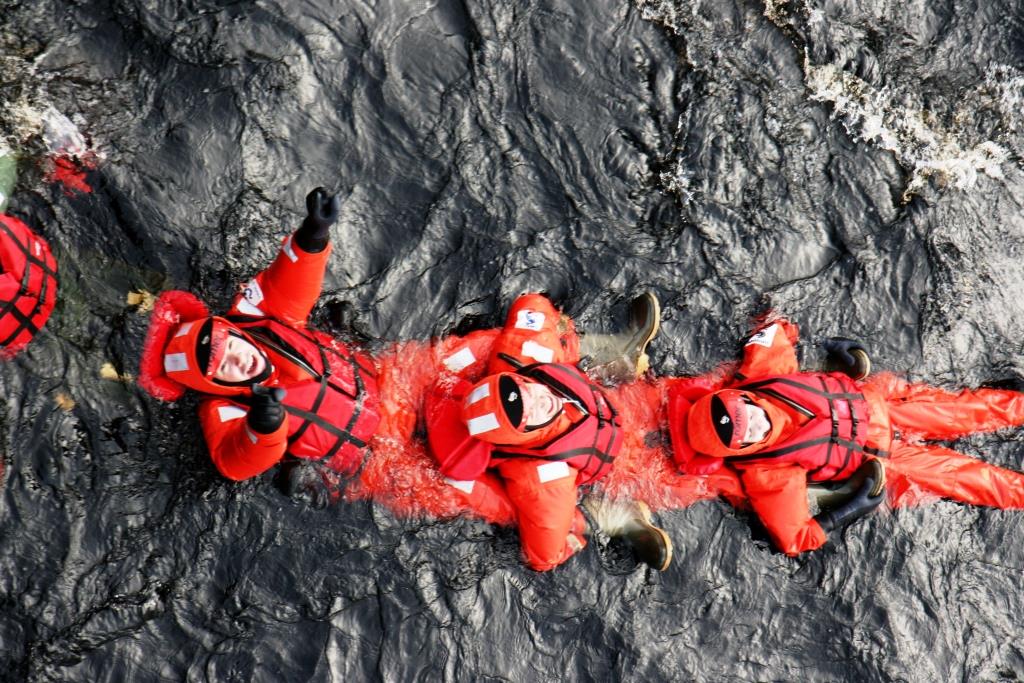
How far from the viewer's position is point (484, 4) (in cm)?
567

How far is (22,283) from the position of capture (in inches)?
161

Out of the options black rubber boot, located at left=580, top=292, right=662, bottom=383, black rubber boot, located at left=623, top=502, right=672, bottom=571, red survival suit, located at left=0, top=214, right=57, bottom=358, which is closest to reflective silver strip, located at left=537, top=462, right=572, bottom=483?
black rubber boot, located at left=623, top=502, right=672, bottom=571

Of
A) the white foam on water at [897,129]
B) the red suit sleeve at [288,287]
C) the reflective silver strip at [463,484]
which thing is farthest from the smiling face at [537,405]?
the white foam on water at [897,129]

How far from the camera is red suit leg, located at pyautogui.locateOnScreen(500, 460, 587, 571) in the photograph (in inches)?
193

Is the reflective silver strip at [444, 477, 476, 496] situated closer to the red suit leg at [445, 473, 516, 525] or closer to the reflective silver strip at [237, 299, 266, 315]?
the red suit leg at [445, 473, 516, 525]

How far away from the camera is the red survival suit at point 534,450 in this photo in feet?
16.0

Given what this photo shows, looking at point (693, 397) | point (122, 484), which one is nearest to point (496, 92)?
point (693, 397)

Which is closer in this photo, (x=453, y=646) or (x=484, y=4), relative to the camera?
(x=453, y=646)

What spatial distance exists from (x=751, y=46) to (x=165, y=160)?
160 inches

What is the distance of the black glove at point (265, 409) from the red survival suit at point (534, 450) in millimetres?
1244

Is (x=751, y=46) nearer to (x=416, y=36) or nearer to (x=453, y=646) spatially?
(x=416, y=36)

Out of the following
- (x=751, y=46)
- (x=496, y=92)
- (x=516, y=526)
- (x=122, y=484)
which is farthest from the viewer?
(x=751, y=46)

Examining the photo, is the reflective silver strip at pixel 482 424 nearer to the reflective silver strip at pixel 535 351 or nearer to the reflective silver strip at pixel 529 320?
the reflective silver strip at pixel 535 351

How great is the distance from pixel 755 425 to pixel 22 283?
404cm
